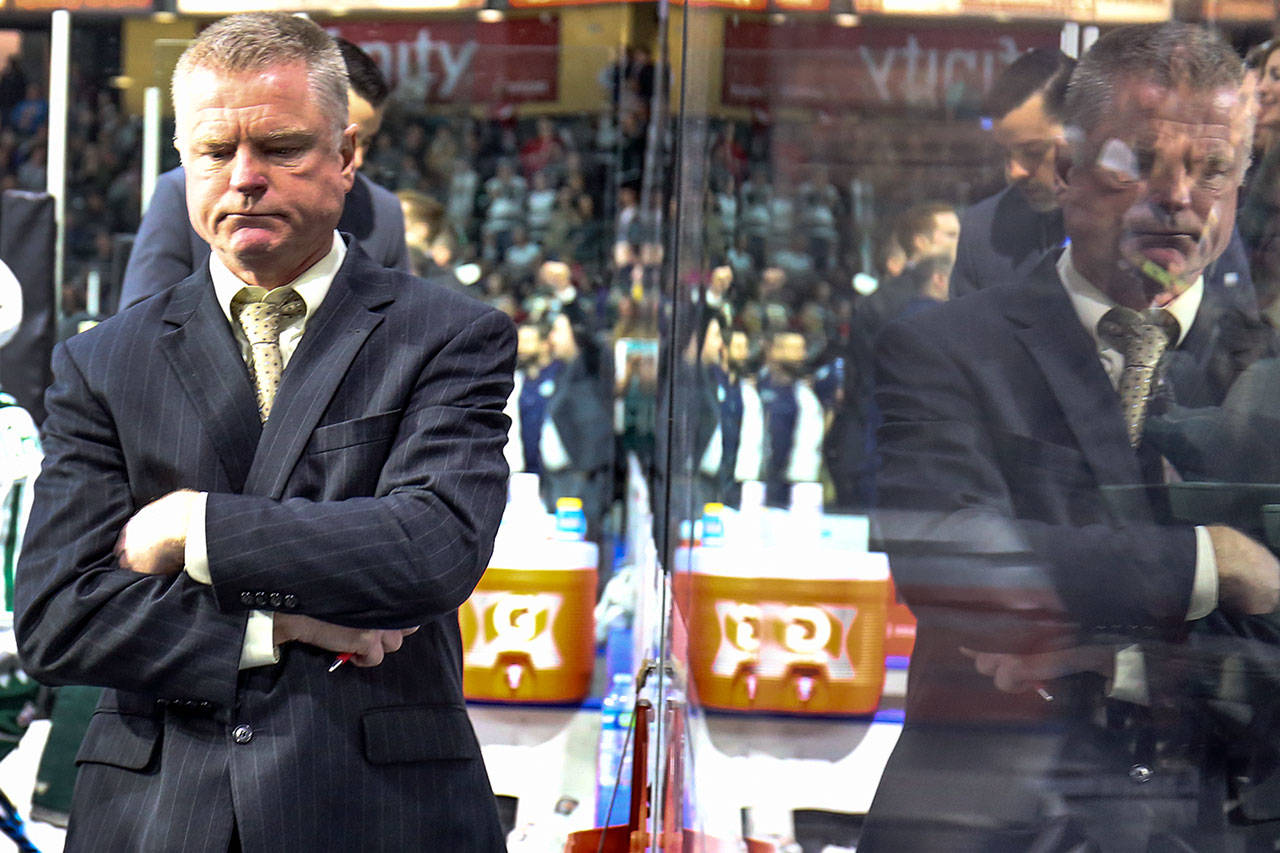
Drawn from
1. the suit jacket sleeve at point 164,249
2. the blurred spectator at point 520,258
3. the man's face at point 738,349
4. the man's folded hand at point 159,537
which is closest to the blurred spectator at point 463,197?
the blurred spectator at point 520,258

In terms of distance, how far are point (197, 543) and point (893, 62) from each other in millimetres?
708

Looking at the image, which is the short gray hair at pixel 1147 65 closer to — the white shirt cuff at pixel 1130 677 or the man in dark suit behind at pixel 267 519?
the white shirt cuff at pixel 1130 677

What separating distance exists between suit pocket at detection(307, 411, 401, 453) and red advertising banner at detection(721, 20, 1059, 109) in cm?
46

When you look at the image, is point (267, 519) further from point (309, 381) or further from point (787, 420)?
point (787, 420)

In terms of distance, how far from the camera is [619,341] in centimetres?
483

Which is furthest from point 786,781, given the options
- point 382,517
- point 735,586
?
point 382,517

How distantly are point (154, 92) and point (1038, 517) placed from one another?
11.2ft

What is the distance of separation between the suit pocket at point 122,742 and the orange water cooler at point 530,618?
2.02 metres

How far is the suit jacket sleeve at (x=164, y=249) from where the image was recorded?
2105 millimetres

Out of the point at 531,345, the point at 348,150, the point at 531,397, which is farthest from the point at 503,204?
the point at 348,150

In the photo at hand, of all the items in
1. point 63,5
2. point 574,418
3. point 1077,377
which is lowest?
point 574,418

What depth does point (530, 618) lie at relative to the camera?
345 cm

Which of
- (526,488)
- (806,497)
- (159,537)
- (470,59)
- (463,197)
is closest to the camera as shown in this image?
(806,497)

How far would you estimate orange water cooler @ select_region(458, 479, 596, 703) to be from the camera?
3354 millimetres
